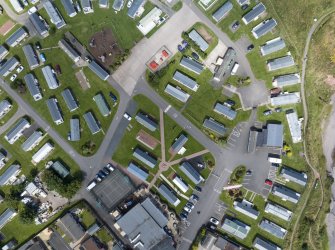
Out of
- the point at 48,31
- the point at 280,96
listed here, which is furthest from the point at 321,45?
the point at 48,31

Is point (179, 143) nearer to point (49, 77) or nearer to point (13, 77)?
point (49, 77)

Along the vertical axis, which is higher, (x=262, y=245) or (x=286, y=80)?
(x=286, y=80)

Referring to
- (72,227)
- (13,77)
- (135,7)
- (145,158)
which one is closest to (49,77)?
(13,77)

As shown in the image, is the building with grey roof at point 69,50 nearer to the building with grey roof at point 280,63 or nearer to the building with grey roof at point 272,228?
the building with grey roof at point 280,63

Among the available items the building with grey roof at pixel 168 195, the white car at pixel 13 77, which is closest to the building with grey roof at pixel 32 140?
the white car at pixel 13 77

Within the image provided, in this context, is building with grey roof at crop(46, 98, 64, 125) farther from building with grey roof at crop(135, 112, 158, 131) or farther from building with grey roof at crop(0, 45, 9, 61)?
building with grey roof at crop(135, 112, 158, 131)

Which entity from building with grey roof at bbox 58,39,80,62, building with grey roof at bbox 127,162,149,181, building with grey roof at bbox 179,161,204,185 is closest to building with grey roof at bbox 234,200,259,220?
building with grey roof at bbox 179,161,204,185

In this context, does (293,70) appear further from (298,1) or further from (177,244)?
(177,244)
